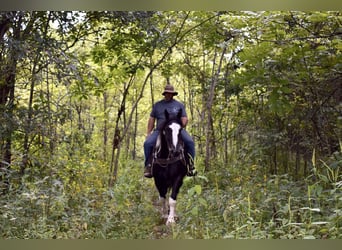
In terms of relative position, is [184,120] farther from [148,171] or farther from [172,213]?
[172,213]

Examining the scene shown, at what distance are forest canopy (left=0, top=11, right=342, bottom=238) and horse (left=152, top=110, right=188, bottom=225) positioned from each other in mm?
83

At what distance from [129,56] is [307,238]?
155cm

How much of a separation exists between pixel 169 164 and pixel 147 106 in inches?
15.8

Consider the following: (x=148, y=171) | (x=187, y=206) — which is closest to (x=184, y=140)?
(x=148, y=171)

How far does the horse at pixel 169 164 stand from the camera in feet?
9.63

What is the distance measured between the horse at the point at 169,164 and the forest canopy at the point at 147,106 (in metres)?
0.08

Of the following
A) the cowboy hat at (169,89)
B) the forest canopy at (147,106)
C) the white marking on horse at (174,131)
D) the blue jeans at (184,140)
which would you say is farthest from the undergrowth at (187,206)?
the cowboy hat at (169,89)

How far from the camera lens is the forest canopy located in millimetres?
2912

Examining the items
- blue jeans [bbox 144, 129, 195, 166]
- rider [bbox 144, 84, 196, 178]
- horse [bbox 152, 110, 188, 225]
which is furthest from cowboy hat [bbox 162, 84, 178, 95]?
blue jeans [bbox 144, 129, 195, 166]

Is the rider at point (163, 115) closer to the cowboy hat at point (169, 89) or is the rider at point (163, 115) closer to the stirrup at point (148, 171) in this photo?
the cowboy hat at point (169, 89)

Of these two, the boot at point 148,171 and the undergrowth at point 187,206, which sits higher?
the boot at point 148,171

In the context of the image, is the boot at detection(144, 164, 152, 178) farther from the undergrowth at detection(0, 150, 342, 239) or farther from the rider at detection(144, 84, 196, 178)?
the rider at detection(144, 84, 196, 178)

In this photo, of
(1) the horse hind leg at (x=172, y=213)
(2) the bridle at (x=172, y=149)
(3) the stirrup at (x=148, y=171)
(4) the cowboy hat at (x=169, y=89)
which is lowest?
(1) the horse hind leg at (x=172, y=213)

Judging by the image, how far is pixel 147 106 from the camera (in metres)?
2.97
